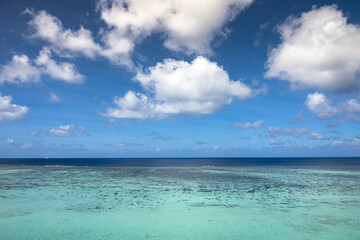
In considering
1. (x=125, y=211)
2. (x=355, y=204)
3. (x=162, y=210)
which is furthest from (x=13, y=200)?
(x=355, y=204)

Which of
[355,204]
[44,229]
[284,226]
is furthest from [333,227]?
[44,229]

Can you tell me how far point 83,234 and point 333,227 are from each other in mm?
13948

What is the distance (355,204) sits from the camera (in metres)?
18.9

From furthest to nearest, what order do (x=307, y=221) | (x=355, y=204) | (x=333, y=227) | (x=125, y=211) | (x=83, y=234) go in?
(x=355, y=204)
(x=125, y=211)
(x=307, y=221)
(x=333, y=227)
(x=83, y=234)

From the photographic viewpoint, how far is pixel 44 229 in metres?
12.8

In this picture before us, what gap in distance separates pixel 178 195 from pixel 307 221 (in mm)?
11558

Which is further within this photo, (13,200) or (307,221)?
(13,200)

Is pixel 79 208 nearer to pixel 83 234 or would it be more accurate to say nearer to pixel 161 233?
pixel 83 234

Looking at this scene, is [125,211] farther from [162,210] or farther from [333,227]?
[333,227]

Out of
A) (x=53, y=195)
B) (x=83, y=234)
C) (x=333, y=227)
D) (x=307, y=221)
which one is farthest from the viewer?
(x=53, y=195)

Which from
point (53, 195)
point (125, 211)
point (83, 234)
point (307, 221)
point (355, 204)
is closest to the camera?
point (83, 234)

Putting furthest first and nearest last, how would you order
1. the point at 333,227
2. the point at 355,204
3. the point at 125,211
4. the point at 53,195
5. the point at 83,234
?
1. the point at 53,195
2. the point at 355,204
3. the point at 125,211
4. the point at 333,227
5. the point at 83,234

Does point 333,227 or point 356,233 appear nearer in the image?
point 356,233

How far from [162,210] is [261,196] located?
10557mm
